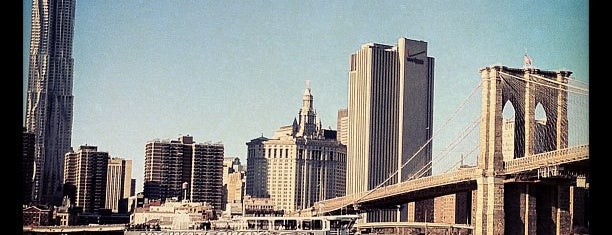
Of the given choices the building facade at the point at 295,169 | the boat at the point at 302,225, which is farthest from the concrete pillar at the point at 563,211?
the building facade at the point at 295,169

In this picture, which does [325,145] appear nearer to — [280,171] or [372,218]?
[280,171]

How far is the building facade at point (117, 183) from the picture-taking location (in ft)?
60.6

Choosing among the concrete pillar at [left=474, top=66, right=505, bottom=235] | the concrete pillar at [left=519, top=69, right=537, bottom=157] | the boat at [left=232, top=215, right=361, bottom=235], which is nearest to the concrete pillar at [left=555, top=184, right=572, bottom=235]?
the concrete pillar at [left=474, top=66, right=505, bottom=235]

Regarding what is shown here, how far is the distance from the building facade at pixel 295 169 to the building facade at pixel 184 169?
78 cm

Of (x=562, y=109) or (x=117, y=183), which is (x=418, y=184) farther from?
(x=117, y=183)

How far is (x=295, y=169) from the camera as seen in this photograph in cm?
2030

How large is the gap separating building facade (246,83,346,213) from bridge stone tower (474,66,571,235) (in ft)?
27.3

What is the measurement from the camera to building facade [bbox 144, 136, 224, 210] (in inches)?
804

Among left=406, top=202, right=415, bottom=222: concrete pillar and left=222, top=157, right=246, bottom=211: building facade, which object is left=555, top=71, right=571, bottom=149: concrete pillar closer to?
left=406, top=202, right=415, bottom=222: concrete pillar

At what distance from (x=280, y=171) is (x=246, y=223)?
800cm

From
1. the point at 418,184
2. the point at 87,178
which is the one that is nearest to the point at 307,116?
the point at 87,178

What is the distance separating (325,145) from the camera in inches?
845

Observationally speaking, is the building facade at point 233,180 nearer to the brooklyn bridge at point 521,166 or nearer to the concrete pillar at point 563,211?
the brooklyn bridge at point 521,166
